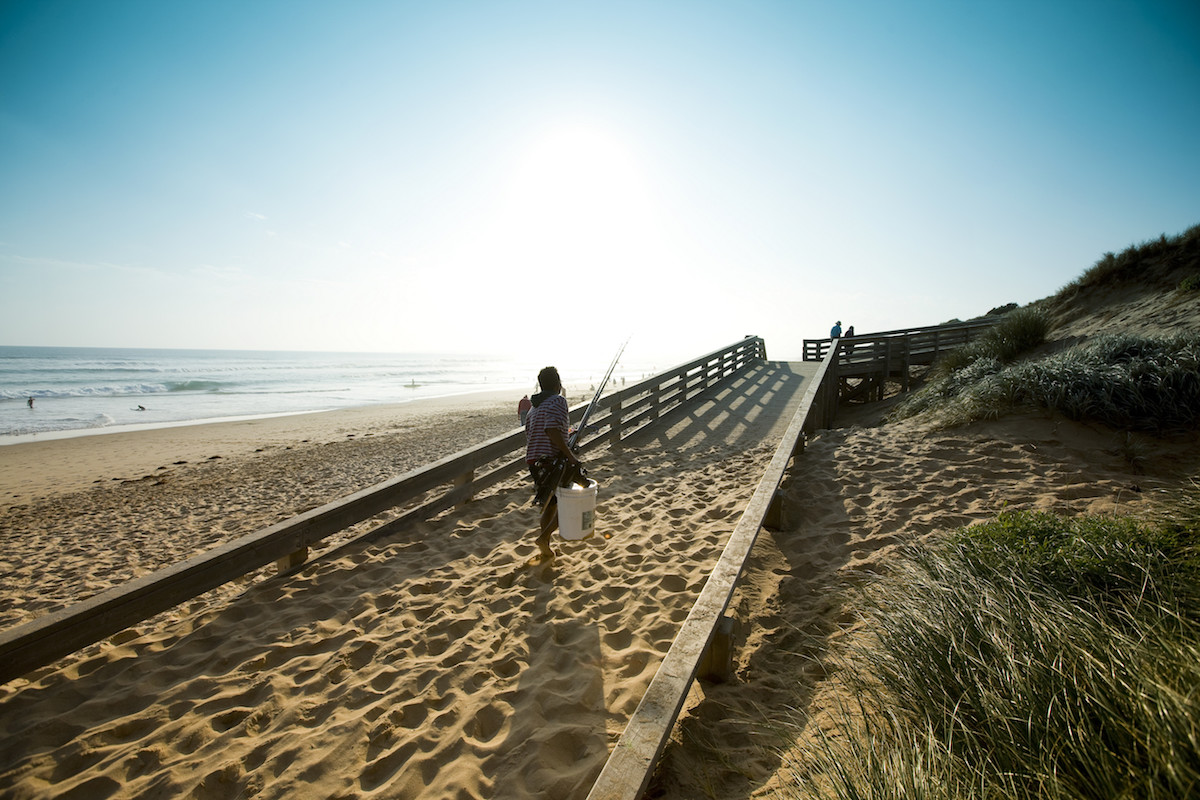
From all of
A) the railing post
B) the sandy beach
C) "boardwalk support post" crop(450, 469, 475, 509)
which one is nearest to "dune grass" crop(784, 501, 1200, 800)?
the sandy beach

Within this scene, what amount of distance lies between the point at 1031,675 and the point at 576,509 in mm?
2749

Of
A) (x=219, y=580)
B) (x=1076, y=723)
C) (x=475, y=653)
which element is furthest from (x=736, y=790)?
Answer: (x=219, y=580)

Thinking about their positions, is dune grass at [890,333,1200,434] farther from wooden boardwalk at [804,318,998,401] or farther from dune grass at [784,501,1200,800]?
wooden boardwalk at [804,318,998,401]

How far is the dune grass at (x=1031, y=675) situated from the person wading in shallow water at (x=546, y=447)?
2.41 meters

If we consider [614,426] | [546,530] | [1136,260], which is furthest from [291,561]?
[1136,260]

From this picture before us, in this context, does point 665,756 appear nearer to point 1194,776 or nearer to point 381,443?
point 1194,776

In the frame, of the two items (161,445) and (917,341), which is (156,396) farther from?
(917,341)

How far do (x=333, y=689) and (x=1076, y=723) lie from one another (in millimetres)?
3355

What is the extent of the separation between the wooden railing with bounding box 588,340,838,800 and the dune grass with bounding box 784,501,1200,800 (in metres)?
0.53

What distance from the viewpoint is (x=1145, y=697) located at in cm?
148

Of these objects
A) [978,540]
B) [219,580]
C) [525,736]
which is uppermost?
[978,540]

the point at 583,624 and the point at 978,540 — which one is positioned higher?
the point at 978,540

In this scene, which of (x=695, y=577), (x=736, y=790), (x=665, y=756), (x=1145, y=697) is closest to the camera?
(x=1145, y=697)

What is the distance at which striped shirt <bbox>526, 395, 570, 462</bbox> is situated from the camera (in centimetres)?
422
